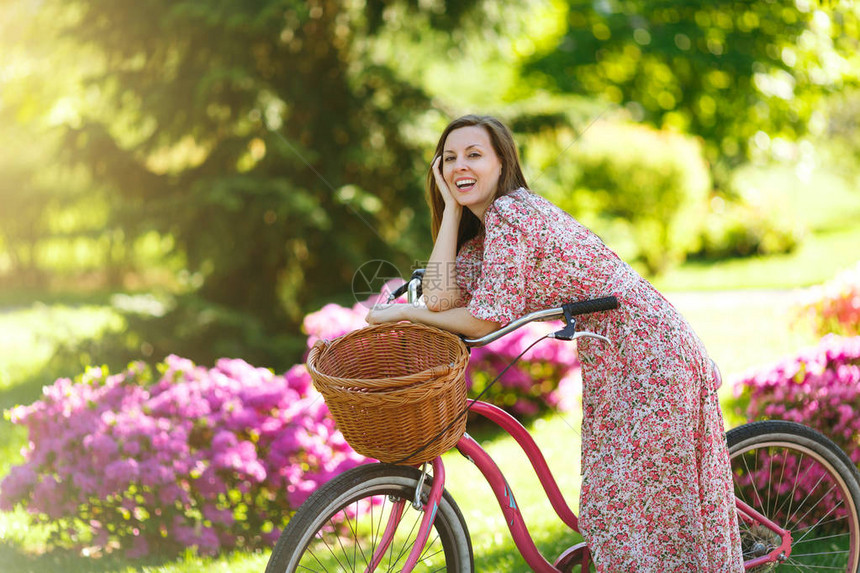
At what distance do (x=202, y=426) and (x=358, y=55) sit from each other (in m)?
4.37

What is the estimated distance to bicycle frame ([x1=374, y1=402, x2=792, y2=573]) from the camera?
2080 millimetres

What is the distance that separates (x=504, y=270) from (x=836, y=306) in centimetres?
502

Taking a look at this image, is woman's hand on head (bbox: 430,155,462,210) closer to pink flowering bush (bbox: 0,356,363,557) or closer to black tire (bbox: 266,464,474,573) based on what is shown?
black tire (bbox: 266,464,474,573)

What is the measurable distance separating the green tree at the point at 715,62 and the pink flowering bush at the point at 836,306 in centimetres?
243

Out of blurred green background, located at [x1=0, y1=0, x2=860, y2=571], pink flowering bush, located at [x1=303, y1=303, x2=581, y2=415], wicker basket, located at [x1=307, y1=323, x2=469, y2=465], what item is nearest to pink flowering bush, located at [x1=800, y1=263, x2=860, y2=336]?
blurred green background, located at [x1=0, y1=0, x2=860, y2=571]

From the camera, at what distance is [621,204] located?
12430 mm

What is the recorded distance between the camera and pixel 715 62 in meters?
9.09

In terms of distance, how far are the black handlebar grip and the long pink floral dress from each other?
6 centimetres

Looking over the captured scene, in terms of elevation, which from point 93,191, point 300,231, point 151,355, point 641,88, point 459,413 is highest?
point 641,88

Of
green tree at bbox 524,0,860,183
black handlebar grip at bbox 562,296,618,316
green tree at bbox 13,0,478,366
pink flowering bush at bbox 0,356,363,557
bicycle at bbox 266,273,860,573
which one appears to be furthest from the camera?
green tree at bbox 524,0,860,183

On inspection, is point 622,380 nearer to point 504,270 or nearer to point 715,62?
Answer: point 504,270

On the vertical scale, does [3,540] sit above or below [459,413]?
below

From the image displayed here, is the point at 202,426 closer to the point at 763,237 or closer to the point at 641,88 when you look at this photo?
the point at 641,88

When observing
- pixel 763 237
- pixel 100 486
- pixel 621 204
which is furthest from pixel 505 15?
pixel 763 237
